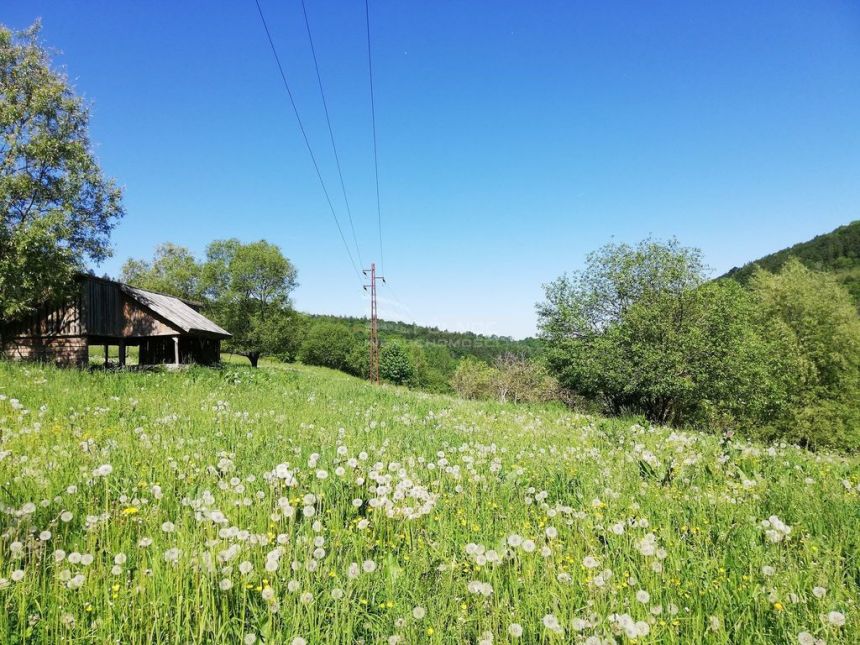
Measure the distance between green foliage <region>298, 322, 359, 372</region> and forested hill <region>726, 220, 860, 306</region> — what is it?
3480 inches

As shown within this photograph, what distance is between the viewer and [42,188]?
69.5 feet

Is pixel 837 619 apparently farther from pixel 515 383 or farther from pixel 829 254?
pixel 829 254

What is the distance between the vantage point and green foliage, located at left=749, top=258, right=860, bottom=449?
31406 millimetres

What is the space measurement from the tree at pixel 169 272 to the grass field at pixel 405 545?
59.3 m

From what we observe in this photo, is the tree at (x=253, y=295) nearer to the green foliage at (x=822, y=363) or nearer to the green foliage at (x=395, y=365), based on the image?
the green foliage at (x=822, y=363)

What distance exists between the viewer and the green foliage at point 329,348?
9338 cm

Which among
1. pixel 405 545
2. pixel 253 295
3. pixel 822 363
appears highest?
pixel 253 295

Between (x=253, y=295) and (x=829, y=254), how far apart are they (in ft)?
461

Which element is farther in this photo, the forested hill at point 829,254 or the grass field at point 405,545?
the forested hill at point 829,254

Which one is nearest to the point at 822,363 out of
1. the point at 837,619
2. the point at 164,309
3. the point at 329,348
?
the point at 837,619

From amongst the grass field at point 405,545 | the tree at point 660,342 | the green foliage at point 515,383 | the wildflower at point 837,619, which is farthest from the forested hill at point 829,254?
the wildflower at point 837,619

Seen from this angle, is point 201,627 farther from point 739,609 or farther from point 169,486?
point 739,609

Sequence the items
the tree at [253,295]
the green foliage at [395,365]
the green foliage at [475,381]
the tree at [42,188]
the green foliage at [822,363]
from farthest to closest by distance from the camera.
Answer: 1. the green foliage at [395,365]
2. the green foliage at [475,381]
3. the tree at [253,295]
4. the green foliage at [822,363]
5. the tree at [42,188]

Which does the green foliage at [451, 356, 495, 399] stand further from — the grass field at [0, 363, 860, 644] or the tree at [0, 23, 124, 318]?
the grass field at [0, 363, 860, 644]
